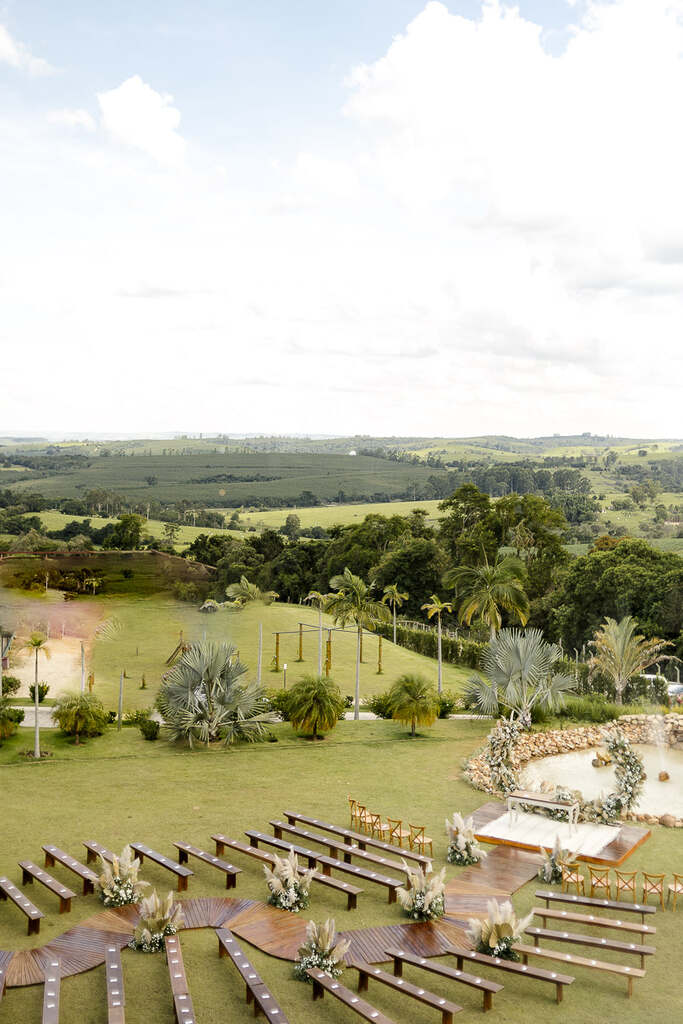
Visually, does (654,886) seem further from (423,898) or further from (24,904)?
(24,904)

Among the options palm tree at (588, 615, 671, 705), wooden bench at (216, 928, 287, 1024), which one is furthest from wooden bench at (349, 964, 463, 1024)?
palm tree at (588, 615, 671, 705)

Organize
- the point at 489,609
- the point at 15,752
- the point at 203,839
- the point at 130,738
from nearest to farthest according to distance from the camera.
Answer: the point at 203,839 < the point at 15,752 < the point at 130,738 < the point at 489,609

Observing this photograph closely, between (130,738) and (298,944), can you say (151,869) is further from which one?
(130,738)

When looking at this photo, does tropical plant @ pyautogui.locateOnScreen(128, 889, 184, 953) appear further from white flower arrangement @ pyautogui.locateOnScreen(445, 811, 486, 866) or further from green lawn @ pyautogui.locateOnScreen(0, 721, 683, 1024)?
white flower arrangement @ pyautogui.locateOnScreen(445, 811, 486, 866)

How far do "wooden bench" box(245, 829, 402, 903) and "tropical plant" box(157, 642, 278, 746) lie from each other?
7.79 m

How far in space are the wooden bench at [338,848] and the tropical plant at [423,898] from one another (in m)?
0.96

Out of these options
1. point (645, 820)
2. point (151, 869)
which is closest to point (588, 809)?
point (645, 820)

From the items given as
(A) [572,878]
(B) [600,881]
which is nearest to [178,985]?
(A) [572,878]

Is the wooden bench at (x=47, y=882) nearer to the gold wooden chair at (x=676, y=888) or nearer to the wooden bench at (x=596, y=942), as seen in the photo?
the wooden bench at (x=596, y=942)

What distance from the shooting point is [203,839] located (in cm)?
1595

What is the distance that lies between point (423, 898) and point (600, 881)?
3407 mm

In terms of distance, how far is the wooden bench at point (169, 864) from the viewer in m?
13.5

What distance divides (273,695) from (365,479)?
101m

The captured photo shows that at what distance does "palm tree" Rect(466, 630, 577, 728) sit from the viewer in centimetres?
2414
